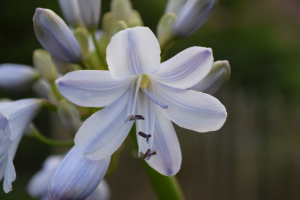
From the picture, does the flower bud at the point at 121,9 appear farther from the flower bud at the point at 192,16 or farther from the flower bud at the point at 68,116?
the flower bud at the point at 68,116

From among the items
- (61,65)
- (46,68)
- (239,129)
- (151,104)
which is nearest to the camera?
(151,104)

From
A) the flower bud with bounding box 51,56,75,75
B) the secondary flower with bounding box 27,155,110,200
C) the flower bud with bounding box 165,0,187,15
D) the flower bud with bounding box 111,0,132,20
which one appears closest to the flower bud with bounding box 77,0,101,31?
the flower bud with bounding box 111,0,132,20

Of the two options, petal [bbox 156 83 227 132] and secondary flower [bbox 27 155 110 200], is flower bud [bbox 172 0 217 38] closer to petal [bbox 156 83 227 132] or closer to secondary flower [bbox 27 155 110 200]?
petal [bbox 156 83 227 132]

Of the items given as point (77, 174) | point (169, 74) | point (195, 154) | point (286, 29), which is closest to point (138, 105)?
point (169, 74)

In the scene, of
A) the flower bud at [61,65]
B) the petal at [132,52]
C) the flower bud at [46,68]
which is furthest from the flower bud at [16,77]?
the petal at [132,52]

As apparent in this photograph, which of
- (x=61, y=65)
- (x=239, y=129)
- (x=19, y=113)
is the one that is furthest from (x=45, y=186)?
(x=239, y=129)

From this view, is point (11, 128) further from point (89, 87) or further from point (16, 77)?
point (16, 77)
